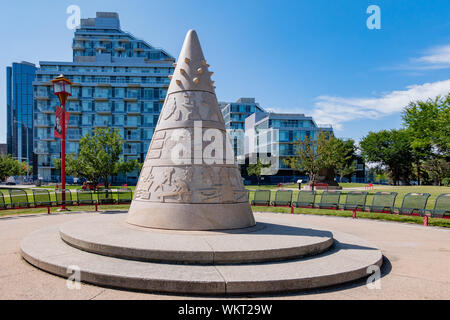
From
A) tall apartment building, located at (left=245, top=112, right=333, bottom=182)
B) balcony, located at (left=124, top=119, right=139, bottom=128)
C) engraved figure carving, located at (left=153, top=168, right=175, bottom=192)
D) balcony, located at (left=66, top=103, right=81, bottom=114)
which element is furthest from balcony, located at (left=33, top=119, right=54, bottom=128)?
engraved figure carving, located at (left=153, top=168, right=175, bottom=192)

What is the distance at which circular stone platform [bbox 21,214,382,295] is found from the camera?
443cm

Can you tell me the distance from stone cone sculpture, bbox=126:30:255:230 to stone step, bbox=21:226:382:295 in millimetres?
1967

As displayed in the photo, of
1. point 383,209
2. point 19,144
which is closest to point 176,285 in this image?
point 383,209

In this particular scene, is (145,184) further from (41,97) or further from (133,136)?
(41,97)

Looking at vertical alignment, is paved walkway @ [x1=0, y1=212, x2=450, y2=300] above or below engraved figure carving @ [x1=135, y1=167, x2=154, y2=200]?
below

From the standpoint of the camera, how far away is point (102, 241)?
5.91 metres

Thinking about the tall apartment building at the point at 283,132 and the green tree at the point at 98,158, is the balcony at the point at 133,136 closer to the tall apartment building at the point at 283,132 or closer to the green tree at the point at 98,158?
the tall apartment building at the point at 283,132

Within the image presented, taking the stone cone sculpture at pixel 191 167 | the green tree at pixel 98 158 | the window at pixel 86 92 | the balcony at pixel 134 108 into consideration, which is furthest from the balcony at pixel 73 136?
the stone cone sculpture at pixel 191 167

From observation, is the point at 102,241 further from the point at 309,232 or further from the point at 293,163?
the point at 293,163

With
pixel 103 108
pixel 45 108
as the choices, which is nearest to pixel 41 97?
pixel 45 108

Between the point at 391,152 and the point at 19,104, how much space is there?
475 feet

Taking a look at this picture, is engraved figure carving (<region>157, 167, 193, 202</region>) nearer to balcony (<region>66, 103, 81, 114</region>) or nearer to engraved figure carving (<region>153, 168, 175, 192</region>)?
engraved figure carving (<region>153, 168, 175, 192</region>)

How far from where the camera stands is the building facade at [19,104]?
127m

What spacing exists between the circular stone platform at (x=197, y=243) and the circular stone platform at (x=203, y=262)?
19mm
